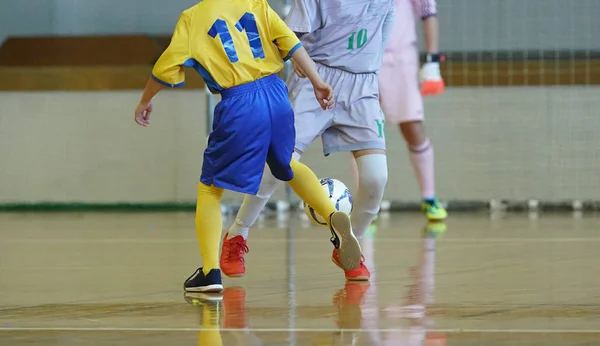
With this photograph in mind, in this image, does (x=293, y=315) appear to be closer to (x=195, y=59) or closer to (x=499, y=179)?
(x=195, y=59)

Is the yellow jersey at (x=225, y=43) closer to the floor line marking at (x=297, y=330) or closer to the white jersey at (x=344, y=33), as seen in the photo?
the white jersey at (x=344, y=33)

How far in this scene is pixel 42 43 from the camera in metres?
11.9

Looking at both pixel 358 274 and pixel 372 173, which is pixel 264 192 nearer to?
pixel 372 173

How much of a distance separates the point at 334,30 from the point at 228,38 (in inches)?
40.7

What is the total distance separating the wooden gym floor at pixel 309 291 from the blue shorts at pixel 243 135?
435 mm

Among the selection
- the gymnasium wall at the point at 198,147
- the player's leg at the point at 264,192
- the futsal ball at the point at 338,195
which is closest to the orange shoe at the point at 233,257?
the player's leg at the point at 264,192

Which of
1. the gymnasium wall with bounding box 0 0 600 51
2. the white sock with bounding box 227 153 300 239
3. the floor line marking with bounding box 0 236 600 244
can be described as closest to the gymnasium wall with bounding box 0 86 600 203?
the gymnasium wall with bounding box 0 0 600 51

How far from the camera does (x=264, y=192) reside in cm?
583

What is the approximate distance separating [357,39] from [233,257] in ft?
3.63

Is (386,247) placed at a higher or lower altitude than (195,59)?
lower

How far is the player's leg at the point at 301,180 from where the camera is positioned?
5098 millimetres

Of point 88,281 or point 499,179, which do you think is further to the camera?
point 499,179

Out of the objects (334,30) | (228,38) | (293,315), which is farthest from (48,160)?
(293,315)

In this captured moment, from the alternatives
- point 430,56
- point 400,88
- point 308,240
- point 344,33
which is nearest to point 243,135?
point 344,33
